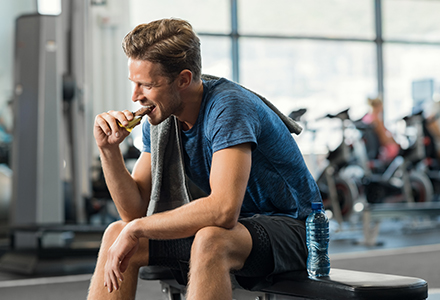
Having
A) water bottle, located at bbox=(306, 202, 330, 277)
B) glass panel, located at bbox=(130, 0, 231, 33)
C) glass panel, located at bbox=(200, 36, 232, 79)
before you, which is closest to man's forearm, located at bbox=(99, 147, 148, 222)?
water bottle, located at bbox=(306, 202, 330, 277)

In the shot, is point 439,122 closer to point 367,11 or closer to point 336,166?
point 336,166

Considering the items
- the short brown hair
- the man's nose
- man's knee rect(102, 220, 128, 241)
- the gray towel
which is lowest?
man's knee rect(102, 220, 128, 241)

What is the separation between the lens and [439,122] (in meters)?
6.58

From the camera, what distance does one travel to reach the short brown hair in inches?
55.2

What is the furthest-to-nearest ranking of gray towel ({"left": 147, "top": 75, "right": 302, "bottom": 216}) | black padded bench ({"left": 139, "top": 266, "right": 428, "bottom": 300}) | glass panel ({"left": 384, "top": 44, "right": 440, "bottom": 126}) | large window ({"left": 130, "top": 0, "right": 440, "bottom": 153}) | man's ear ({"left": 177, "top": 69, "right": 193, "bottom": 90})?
glass panel ({"left": 384, "top": 44, "right": 440, "bottom": 126}), large window ({"left": 130, "top": 0, "right": 440, "bottom": 153}), gray towel ({"left": 147, "top": 75, "right": 302, "bottom": 216}), man's ear ({"left": 177, "top": 69, "right": 193, "bottom": 90}), black padded bench ({"left": 139, "top": 266, "right": 428, "bottom": 300})

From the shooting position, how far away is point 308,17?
8.37 metres

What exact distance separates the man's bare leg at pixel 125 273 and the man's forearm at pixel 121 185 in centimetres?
7

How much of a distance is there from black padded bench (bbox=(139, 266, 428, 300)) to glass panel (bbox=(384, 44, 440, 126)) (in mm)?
7572

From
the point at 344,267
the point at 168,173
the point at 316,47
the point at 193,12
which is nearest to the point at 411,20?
the point at 316,47

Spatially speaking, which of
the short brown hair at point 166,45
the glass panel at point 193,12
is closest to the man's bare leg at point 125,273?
the short brown hair at point 166,45

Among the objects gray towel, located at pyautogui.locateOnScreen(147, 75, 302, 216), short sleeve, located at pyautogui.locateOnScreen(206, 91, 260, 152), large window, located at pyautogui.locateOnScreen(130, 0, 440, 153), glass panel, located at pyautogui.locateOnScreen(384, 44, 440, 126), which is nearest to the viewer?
short sleeve, located at pyautogui.locateOnScreen(206, 91, 260, 152)

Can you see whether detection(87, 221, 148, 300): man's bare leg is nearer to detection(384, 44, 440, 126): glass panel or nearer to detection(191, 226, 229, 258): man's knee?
detection(191, 226, 229, 258): man's knee

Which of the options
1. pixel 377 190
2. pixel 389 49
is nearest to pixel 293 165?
pixel 377 190

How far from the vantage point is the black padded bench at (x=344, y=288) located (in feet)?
3.99
